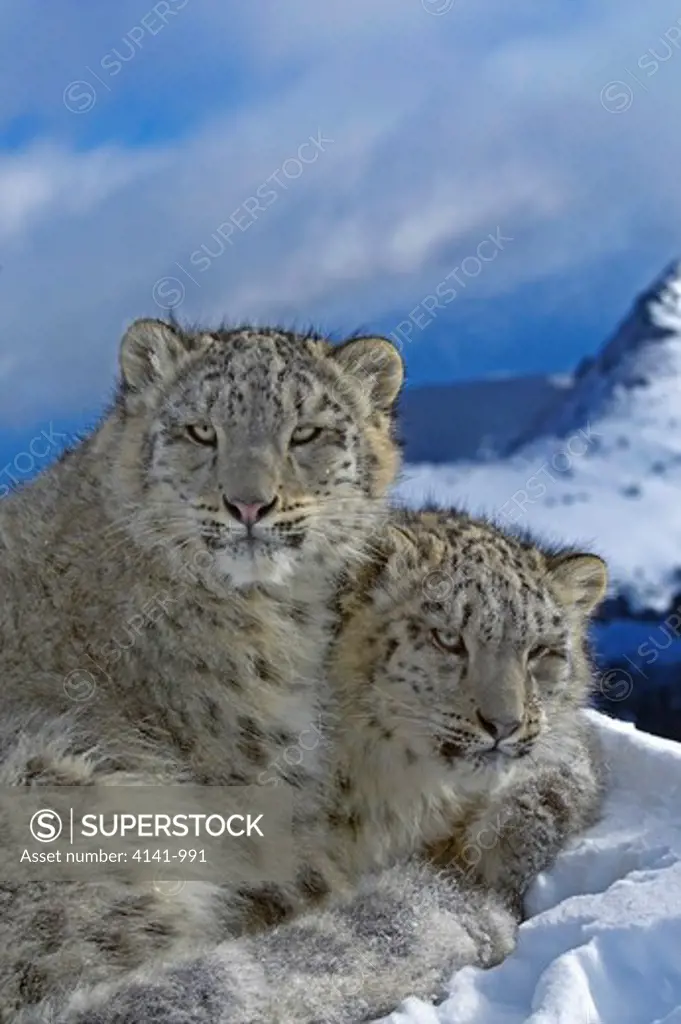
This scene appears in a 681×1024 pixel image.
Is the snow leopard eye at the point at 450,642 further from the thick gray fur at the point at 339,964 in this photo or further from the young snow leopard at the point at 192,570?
the thick gray fur at the point at 339,964

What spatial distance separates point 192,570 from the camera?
4566mm

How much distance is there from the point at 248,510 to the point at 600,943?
5.79 feet

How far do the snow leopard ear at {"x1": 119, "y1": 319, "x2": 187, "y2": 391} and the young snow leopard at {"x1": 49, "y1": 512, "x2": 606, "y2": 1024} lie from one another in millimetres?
1048

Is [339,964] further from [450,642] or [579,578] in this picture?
[579,578]

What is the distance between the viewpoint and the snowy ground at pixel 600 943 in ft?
12.2

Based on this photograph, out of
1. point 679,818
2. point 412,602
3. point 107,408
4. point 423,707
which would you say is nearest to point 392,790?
point 423,707

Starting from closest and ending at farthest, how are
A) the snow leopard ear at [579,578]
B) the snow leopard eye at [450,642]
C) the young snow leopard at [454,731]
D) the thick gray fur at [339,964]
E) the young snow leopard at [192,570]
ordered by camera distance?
1. the thick gray fur at [339,964]
2. the young snow leopard at [192,570]
3. the young snow leopard at [454,731]
4. the snow leopard eye at [450,642]
5. the snow leopard ear at [579,578]

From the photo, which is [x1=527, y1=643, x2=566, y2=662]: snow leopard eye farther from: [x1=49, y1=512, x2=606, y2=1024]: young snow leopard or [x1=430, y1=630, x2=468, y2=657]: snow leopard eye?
[x1=430, y1=630, x2=468, y2=657]: snow leopard eye

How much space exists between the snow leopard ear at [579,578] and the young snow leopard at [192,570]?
0.80 m

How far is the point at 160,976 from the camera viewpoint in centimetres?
343

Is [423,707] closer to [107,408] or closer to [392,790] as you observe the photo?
[392,790]

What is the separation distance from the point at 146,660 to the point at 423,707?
1.03 m

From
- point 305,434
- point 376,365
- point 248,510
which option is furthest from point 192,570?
point 376,365

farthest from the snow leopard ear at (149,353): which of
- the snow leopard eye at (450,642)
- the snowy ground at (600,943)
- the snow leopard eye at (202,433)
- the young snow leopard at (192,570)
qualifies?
the snowy ground at (600,943)
